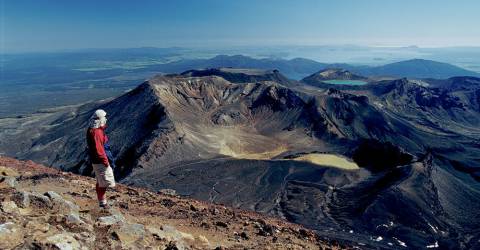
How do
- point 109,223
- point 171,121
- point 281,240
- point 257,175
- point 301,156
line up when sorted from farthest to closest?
point 171,121 → point 301,156 → point 257,175 → point 281,240 → point 109,223

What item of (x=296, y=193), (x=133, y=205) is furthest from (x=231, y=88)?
(x=133, y=205)

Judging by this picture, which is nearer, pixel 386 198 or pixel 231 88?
pixel 386 198

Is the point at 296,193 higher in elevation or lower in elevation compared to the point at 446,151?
higher

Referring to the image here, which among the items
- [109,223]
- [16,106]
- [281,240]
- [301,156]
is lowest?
[16,106]

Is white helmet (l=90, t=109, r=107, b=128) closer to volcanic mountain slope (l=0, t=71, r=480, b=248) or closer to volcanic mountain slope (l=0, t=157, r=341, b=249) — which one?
volcanic mountain slope (l=0, t=157, r=341, b=249)

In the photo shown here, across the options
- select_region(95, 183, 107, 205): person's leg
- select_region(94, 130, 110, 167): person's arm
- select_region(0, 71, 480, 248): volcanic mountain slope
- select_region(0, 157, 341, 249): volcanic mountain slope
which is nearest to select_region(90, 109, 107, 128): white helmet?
select_region(94, 130, 110, 167): person's arm

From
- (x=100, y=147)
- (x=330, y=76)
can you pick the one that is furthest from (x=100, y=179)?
(x=330, y=76)

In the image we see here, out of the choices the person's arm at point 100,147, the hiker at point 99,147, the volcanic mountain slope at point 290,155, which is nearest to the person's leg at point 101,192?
the hiker at point 99,147

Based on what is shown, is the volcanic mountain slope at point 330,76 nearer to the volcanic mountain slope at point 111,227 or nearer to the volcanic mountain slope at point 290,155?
the volcanic mountain slope at point 290,155

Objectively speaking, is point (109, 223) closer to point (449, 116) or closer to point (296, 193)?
point (296, 193)
